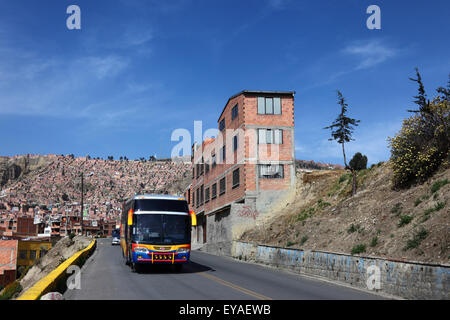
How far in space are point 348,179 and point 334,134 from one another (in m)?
4.35

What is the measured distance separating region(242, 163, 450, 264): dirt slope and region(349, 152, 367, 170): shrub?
16.4m

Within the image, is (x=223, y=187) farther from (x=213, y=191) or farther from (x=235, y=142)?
(x=235, y=142)

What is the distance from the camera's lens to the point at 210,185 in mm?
55188

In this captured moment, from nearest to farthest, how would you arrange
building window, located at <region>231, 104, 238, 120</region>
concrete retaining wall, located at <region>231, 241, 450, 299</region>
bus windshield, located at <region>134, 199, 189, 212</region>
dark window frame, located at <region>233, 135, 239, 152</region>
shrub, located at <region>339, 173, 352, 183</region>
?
concrete retaining wall, located at <region>231, 241, 450, 299</region> → bus windshield, located at <region>134, 199, 189, 212</region> → shrub, located at <region>339, 173, 352, 183</region> → dark window frame, located at <region>233, 135, 239, 152</region> → building window, located at <region>231, 104, 238, 120</region>

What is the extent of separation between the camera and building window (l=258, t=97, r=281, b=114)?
4162 centimetres

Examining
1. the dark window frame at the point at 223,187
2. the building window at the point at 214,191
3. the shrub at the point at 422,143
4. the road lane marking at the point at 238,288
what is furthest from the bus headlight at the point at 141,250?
the building window at the point at 214,191

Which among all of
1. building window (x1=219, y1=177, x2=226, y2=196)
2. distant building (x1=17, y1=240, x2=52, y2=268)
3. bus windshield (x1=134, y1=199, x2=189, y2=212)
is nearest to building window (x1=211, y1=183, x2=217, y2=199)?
building window (x1=219, y1=177, x2=226, y2=196)

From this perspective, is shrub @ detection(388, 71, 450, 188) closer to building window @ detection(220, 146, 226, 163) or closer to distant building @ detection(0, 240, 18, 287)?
building window @ detection(220, 146, 226, 163)

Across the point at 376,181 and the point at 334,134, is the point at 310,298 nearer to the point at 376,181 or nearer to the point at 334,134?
the point at 376,181

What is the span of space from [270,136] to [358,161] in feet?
69.4

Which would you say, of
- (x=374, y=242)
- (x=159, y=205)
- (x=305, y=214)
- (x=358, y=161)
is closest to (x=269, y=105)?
(x=305, y=214)

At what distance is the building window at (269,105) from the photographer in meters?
41.6

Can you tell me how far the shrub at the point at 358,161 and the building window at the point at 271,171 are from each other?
18869 millimetres
